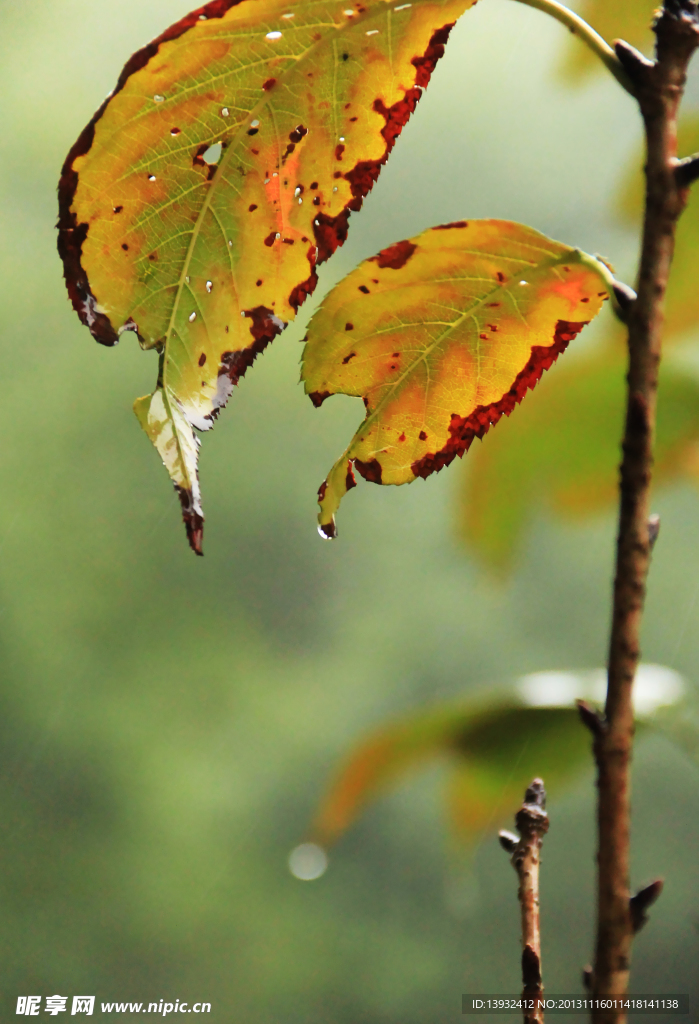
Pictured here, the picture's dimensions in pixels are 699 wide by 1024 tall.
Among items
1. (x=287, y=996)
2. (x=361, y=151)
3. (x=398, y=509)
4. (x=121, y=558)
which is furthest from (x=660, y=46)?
(x=287, y=996)

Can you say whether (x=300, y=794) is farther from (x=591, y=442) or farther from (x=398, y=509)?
(x=591, y=442)

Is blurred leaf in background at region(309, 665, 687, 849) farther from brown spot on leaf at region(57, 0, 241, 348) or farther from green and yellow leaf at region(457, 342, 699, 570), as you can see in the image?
brown spot on leaf at region(57, 0, 241, 348)

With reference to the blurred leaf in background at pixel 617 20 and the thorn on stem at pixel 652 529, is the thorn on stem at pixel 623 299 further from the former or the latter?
the blurred leaf in background at pixel 617 20

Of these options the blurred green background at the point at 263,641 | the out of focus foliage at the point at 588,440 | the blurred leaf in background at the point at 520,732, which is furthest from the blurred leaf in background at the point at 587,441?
the blurred green background at the point at 263,641

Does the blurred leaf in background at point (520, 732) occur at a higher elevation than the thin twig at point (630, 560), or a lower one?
higher

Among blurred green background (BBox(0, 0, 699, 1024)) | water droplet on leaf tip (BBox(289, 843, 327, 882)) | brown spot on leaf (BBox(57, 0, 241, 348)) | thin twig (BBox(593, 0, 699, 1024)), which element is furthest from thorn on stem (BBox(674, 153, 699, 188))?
water droplet on leaf tip (BBox(289, 843, 327, 882))
